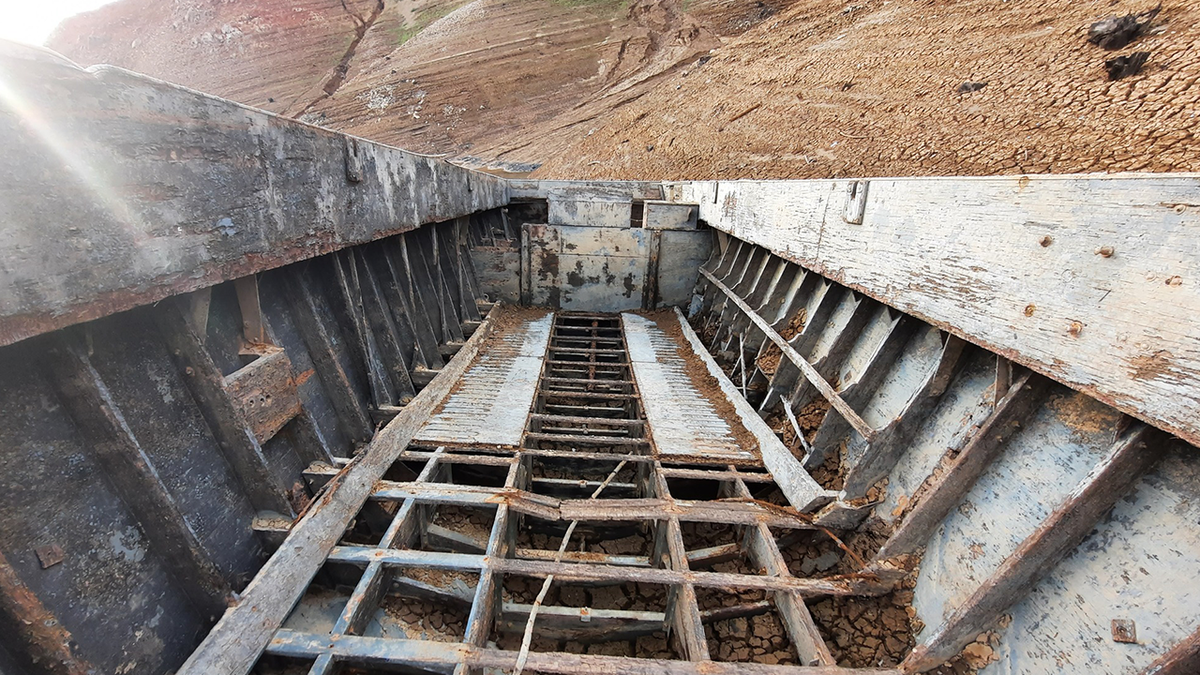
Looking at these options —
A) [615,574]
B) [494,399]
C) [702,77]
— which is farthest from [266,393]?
[702,77]

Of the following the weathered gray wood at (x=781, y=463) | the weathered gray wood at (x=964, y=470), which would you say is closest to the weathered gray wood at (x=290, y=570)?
the weathered gray wood at (x=781, y=463)

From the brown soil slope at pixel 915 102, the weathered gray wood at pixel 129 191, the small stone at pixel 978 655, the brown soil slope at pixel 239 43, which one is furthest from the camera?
the brown soil slope at pixel 239 43

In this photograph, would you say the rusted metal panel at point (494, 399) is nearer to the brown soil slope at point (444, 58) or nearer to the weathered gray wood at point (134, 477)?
the weathered gray wood at point (134, 477)

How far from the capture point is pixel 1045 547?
1901 mm

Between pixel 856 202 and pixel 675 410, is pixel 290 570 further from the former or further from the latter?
pixel 856 202

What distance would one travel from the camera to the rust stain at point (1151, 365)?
1.47 m

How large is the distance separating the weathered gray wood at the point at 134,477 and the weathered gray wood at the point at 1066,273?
3557 millimetres

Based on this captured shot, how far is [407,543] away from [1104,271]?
11.4 ft

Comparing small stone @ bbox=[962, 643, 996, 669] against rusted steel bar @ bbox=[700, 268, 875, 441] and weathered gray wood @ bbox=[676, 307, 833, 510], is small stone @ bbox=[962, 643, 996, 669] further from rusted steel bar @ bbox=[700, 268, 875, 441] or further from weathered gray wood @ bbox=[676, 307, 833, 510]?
rusted steel bar @ bbox=[700, 268, 875, 441]

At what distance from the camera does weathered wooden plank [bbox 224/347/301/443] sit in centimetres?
233

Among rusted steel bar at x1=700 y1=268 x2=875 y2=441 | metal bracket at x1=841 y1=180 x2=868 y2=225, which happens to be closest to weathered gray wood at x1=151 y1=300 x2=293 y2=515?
rusted steel bar at x1=700 y1=268 x2=875 y2=441

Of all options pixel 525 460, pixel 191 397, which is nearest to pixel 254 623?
pixel 191 397

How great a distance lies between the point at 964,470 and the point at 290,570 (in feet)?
10.9

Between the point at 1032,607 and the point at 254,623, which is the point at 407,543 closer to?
the point at 254,623
